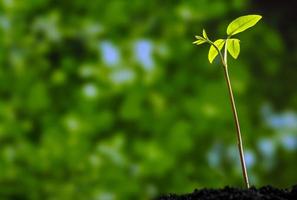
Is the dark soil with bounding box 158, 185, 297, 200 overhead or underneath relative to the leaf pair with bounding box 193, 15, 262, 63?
underneath

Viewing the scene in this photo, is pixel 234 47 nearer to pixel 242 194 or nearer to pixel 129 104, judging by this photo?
pixel 242 194

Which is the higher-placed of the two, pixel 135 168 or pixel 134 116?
pixel 134 116

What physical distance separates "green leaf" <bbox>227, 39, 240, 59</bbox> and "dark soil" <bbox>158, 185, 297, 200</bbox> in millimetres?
253

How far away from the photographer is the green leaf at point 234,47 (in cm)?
108

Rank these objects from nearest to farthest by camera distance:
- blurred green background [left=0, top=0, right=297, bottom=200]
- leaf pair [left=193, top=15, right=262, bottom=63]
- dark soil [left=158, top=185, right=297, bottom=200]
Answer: dark soil [left=158, top=185, right=297, bottom=200] → leaf pair [left=193, top=15, right=262, bottom=63] → blurred green background [left=0, top=0, right=297, bottom=200]

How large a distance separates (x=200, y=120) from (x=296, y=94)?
683 mm

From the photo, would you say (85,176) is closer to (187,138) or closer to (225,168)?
(187,138)

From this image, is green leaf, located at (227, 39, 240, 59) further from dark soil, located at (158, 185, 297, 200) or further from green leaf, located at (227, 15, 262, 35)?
dark soil, located at (158, 185, 297, 200)

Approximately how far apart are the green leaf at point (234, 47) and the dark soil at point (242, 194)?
0.83 feet

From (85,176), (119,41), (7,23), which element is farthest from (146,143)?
(7,23)

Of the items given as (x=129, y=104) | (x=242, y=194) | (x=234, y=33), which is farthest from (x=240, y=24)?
(x=129, y=104)

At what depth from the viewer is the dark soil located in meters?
0.97

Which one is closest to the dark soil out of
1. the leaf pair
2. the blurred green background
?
the leaf pair

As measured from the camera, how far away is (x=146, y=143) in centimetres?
288
